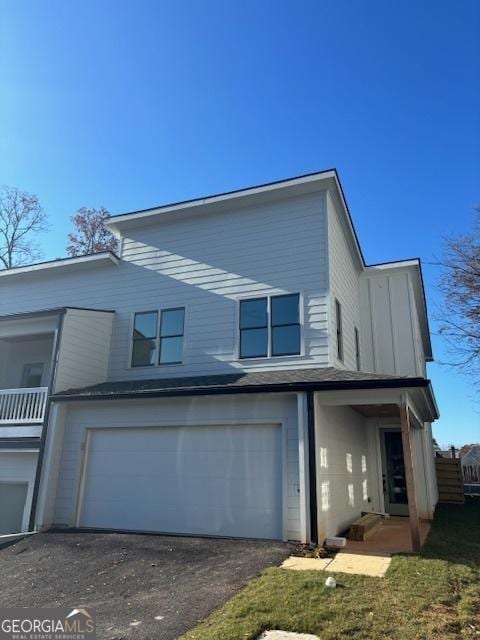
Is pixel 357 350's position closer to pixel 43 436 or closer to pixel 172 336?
pixel 172 336

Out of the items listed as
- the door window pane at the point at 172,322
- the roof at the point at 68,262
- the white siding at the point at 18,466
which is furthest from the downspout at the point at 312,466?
the roof at the point at 68,262

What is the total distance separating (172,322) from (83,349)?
244 cm

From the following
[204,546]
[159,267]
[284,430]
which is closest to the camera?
[204,546]

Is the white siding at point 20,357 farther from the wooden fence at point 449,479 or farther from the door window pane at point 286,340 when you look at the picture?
the wooden fence at point 449,479

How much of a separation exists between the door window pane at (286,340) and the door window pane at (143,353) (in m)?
3.51

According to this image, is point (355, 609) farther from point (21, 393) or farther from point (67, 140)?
point (67, 140)

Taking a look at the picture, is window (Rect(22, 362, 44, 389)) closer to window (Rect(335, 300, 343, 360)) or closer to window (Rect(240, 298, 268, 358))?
window (Rect(240, 298, 268, 358))

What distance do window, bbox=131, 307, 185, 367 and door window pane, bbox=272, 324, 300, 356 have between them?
103 inches

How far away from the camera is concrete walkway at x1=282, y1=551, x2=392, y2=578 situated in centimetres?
617

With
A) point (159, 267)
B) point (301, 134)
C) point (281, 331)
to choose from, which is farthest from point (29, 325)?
point (301, 134)

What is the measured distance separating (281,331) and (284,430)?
9.29 ft

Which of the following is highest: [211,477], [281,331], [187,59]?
[187,59]

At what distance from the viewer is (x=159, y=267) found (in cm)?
1264

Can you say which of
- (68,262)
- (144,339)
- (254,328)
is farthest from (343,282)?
(68,262)
